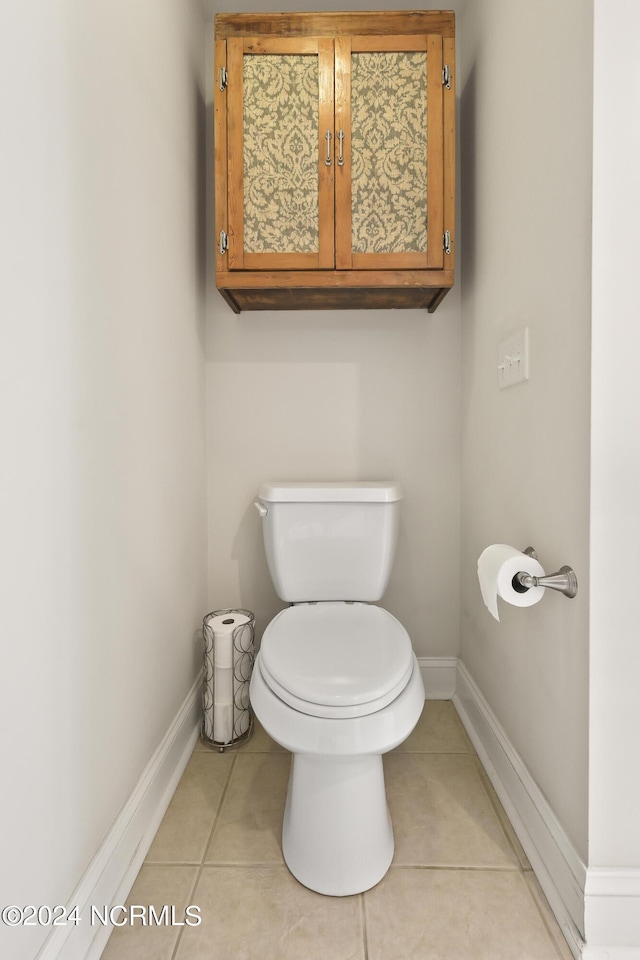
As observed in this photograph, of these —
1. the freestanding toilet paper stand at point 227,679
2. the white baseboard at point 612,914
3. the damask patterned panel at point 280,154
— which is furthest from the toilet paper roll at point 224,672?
the damask patterned panel at point 280,154

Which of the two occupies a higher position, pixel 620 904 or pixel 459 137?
pixel 459 137

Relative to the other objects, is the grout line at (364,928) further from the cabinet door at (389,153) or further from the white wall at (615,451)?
the cabinet door at (389,153)

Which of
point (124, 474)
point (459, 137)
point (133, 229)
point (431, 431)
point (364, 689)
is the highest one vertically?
point (459, 137)

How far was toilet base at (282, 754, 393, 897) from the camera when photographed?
105 cm

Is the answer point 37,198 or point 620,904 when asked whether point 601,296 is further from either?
point 620,904

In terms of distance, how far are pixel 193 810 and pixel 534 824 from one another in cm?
79

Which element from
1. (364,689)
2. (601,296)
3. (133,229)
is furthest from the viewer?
(133,229)

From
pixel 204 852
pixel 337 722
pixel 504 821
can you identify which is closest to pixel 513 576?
pixel 337 722

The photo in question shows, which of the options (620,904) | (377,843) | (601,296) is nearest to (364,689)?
(377,843)

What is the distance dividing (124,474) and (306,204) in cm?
93

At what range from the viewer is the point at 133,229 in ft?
3.69

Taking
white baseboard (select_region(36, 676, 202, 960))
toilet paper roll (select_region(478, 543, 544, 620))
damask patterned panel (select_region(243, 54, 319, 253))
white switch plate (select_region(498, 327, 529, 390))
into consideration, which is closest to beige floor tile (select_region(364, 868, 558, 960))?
white baseboard (select_region(36, 676, 202, 960))

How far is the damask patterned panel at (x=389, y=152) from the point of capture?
1.44 metres

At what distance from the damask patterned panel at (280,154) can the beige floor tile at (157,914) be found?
1525 millimetres
